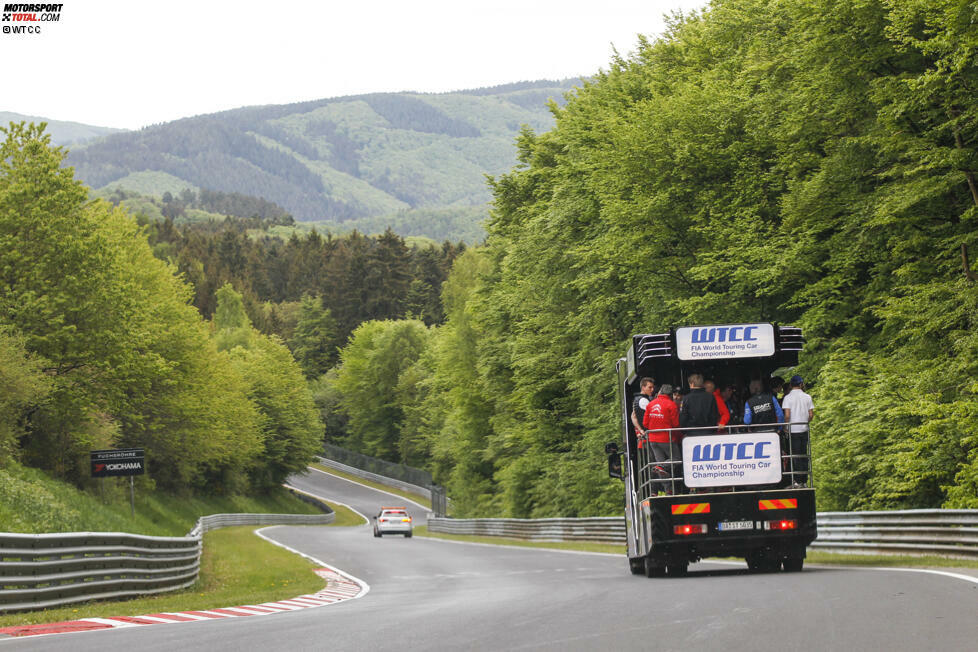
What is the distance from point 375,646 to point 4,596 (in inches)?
278

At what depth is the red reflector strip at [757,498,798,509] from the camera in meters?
14.7

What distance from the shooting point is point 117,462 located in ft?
138

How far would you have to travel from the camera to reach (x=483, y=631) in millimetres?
9461

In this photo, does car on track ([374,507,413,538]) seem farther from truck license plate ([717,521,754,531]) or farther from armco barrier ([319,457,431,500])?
armco barrier ([319,457,431,500])

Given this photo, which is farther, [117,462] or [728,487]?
[117,462]

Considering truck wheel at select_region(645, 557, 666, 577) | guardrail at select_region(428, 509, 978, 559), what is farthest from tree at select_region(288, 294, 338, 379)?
truck wheel at select_region(645, 557, 666, 577)

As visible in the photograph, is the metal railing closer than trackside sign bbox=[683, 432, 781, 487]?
No

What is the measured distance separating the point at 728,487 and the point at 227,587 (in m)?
11.8

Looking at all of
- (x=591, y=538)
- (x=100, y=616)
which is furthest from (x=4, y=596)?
(x=591, y=538)

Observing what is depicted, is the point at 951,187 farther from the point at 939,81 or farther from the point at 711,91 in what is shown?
the point at 711,91

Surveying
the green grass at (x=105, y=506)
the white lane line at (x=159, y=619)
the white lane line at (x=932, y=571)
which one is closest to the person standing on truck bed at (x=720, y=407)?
the white lane line at (x=932, y=571)

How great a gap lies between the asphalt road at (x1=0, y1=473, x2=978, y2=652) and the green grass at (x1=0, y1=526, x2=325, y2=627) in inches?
110

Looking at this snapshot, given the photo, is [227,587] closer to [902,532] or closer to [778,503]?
[778,503]

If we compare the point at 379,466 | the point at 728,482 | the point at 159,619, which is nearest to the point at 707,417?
the point at 728,482
